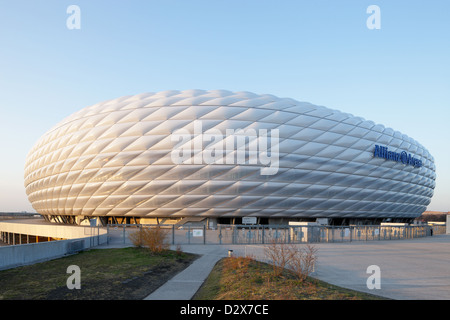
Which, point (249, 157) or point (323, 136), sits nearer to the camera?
point (249, 157)

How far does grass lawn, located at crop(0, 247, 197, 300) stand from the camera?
9062 mm

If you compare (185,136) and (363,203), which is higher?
(185,136)

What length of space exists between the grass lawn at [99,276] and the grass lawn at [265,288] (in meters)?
1.85

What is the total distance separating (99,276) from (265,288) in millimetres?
5834

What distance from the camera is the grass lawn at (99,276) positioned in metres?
9.06

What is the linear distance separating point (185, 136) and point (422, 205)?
140 ft

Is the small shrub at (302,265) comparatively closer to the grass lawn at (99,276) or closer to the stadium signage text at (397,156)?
the grass lawn at (99,276)

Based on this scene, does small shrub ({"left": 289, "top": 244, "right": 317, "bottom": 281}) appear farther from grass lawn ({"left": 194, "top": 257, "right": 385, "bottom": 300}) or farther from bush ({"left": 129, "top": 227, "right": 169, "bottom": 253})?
bush ({"left": 129, "top": 227, "right": 169, "bottom": 253})

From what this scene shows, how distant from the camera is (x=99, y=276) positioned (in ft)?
36.9

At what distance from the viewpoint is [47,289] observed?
9.52 meters

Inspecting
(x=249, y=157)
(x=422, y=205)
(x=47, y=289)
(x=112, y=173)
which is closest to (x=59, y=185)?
(x=112, y=173)

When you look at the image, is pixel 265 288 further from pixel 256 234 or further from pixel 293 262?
pixel 256 234

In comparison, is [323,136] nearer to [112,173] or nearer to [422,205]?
[112,173]

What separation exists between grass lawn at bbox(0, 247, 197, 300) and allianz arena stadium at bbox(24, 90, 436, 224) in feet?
58.8
